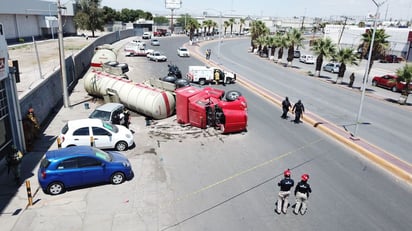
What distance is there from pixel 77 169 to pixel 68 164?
0.40 meters

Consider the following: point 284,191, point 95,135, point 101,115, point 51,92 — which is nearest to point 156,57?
point 51,92

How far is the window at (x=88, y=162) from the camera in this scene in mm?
13406

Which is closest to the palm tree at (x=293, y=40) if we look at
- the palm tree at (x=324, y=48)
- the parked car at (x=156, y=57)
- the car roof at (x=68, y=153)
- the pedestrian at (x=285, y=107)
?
the palm tree at (x=324, y=48)

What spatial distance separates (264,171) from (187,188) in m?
4.02

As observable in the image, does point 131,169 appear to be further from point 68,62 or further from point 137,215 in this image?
point 68,62

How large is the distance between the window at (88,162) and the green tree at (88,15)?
253ft

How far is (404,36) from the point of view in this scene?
2687 inches

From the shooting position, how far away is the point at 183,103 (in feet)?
72.5

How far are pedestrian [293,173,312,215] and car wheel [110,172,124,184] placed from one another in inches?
282

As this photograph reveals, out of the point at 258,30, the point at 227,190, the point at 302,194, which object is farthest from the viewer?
the point at 258,30

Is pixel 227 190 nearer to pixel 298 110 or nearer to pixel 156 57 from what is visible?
pixel 298 110

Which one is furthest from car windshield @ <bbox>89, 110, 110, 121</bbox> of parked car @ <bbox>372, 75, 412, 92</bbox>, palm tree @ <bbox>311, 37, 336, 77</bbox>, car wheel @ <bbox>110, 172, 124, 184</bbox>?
palm tree @ <bbox>311, 37, 336, 77</bbox>

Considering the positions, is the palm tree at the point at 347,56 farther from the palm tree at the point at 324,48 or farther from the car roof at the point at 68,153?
the car roof at the point at 68,153

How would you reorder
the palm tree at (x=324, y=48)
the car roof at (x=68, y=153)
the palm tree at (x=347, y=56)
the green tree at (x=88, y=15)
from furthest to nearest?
the green tree at (x=88, y=15)
the palm tree at (x=324, y=48)
the palm tree at (x=347, y=56)
the car roof at (x=68, y=153)
